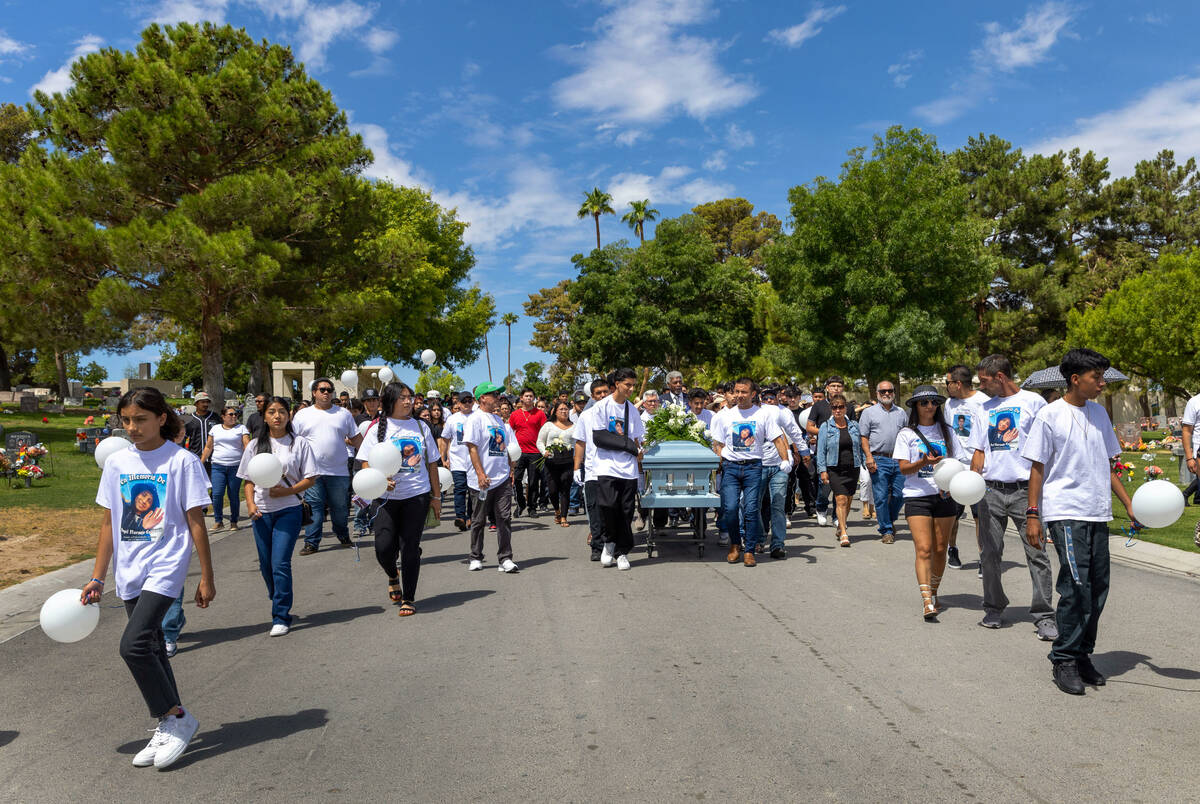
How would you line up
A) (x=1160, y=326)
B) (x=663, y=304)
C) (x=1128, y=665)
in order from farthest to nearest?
(x=663, y=304), (x=1160, y=326), (x=1128, y=665)

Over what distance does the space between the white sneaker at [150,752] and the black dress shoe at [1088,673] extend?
15.9 feet

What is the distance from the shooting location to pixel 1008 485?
662 cm

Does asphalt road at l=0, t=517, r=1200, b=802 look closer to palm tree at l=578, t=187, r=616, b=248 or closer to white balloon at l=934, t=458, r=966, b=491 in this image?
white balloon at l=934, t=458, r=966, b=491

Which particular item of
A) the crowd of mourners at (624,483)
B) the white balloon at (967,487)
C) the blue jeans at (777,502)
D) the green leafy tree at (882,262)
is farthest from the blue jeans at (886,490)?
the green leafy tree at (882,262)

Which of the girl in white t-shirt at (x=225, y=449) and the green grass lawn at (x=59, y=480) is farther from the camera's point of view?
the green grass lawn at (x=59, y=480)

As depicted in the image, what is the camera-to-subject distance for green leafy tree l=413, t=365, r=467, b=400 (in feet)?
161

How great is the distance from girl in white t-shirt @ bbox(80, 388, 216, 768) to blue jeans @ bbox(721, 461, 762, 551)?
19.6 ft

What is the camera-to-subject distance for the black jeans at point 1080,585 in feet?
16.4

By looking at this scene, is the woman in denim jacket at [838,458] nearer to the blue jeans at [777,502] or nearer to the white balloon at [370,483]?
the blue jeans at [777,502]

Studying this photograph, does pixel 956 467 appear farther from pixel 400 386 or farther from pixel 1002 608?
pixel 400 386

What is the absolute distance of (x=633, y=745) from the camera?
4293 mm

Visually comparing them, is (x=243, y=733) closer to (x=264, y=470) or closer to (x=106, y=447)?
(x=264, y=470)

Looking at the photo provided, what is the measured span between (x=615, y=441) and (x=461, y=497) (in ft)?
Result: 17.9

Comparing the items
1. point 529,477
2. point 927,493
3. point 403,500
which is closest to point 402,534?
point 403,500
